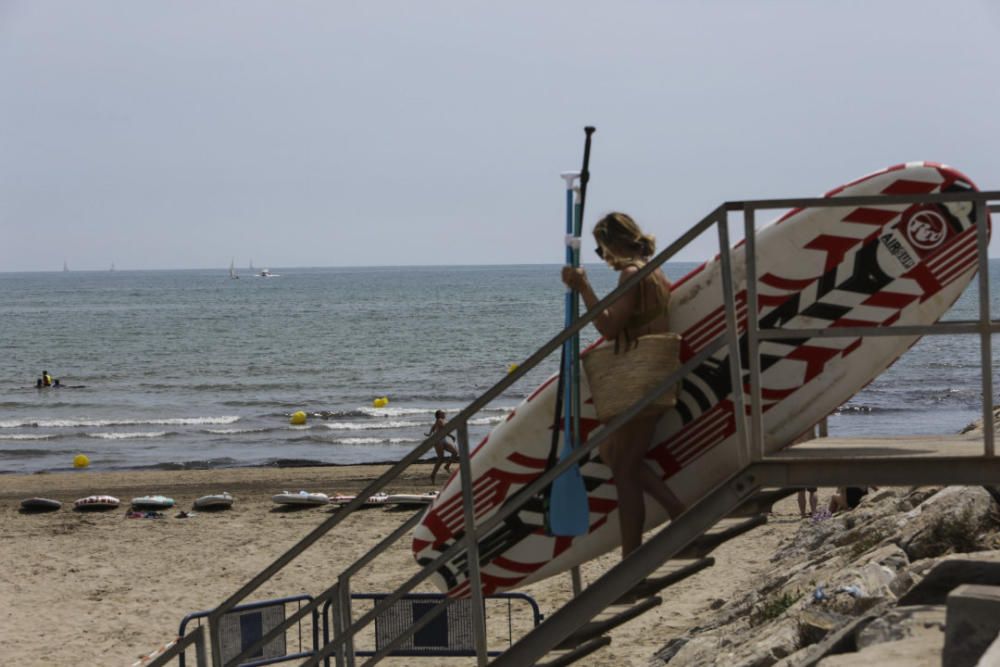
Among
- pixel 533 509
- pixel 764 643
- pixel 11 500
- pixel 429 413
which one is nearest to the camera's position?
pixel 533 509

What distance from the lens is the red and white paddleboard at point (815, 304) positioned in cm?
550

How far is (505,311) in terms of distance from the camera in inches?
4063

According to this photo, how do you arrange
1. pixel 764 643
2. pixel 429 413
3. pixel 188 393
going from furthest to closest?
pixel 188 393 → pixel 429 413 → pixel 764 643

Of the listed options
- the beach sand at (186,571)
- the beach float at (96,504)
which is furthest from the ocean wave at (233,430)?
the beach float at (96,504)

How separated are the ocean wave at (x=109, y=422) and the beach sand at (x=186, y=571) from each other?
13.5 meters

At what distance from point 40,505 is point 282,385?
27.5m

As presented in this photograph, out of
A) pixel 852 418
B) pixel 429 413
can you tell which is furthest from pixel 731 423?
pixel 429 413

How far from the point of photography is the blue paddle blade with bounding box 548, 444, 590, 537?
5516mm

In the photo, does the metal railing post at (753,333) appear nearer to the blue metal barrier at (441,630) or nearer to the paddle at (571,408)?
the paddle at (571,408)

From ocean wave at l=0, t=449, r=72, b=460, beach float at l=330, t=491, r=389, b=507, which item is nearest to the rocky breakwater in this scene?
beach float at l=330, t=491, r=389, b=507

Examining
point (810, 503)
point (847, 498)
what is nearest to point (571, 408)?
point (847, 498)

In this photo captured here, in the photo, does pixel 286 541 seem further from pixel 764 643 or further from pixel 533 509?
pixel 533 509

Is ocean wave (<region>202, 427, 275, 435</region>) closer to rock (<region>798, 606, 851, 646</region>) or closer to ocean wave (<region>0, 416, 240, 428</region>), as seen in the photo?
ocean wave (<region>0, 416, 240, 428</region>)

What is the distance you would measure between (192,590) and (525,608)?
4590 mm
